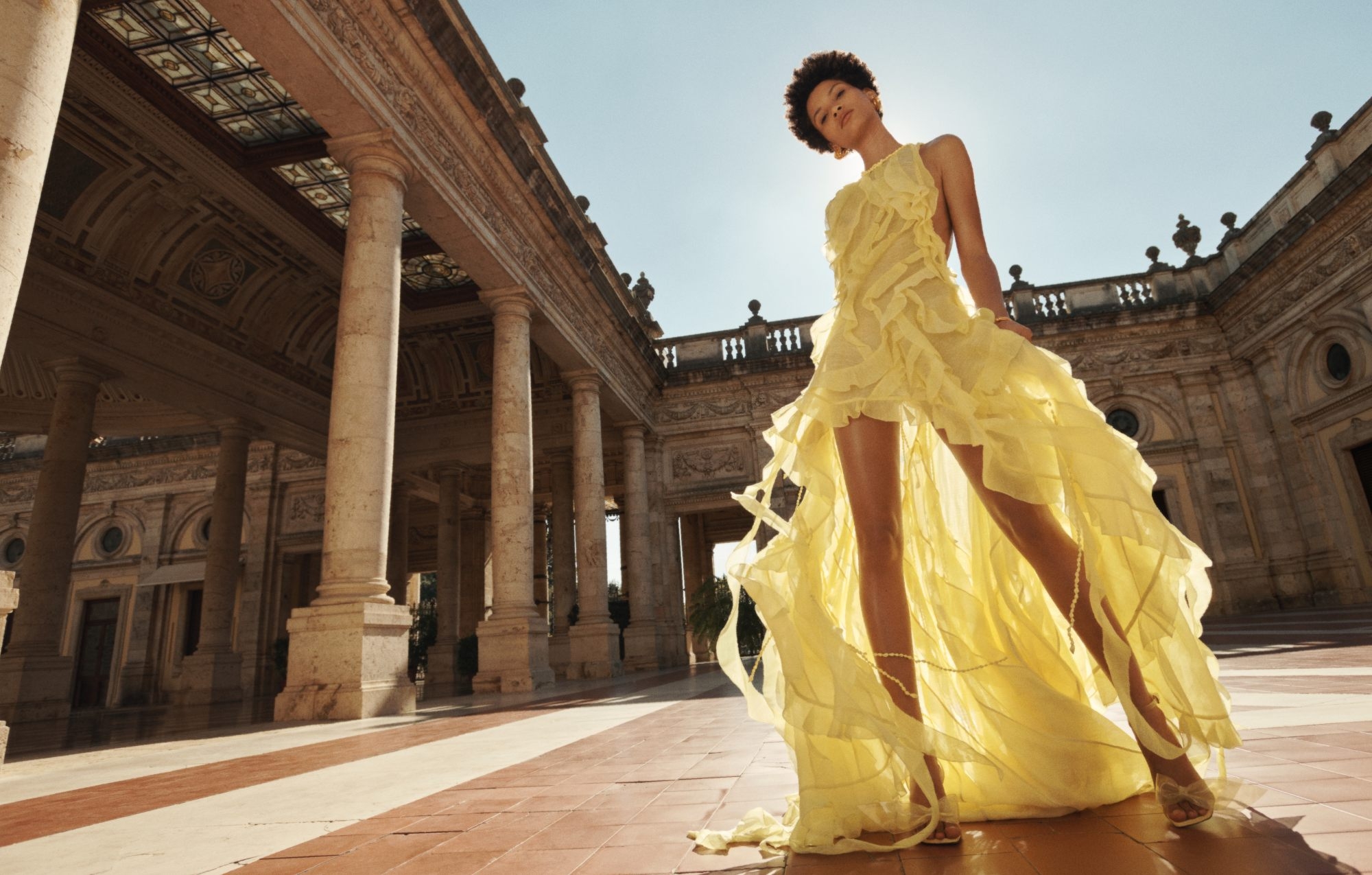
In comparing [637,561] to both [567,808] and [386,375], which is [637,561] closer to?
[386,375]

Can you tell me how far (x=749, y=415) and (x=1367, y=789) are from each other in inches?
714

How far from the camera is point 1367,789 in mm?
1824

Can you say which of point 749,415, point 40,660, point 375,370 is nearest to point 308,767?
point 375,370

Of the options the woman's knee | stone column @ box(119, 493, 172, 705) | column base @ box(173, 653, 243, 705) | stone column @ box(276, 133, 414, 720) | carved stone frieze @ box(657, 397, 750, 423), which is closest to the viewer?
the woman's knee

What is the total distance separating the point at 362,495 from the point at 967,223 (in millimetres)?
6586

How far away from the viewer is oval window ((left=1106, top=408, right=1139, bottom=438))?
18.6m

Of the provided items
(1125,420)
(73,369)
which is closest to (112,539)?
(73,369)

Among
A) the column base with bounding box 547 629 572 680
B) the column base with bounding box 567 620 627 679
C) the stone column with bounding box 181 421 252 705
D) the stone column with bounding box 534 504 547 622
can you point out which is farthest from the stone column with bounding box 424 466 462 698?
the column base with bounding box 567 620 627 679

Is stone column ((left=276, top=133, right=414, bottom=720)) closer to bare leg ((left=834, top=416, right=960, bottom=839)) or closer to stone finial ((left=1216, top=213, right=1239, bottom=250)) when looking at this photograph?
bare leg ((left=834, top=416, right=960, bottom=839))

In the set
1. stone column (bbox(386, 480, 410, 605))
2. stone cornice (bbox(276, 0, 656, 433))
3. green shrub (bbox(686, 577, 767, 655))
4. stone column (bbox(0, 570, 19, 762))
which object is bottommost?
green shrub (bbox(686, 577, 767, 655))

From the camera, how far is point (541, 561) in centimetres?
2398

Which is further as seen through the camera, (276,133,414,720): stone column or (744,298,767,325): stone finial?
(744,298,767,325): stone finial

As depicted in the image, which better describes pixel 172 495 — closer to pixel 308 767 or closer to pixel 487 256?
pixel 487 256

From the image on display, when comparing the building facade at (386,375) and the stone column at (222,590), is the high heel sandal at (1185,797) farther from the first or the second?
the stone column at (222,590)
